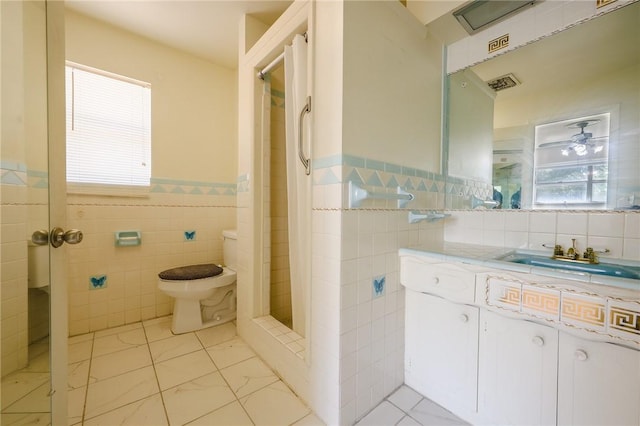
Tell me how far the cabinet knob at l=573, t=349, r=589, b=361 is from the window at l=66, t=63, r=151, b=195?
2.76 m

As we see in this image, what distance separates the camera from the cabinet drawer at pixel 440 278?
3.70 feet

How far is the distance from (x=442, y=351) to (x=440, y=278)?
386mm

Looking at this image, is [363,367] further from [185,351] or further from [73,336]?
[73,336]

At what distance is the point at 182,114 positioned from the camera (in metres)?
2.24

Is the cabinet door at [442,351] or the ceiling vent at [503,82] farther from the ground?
the ceiling vent at [503,82]

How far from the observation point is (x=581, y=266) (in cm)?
114

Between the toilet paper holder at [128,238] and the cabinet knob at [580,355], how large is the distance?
270 cm

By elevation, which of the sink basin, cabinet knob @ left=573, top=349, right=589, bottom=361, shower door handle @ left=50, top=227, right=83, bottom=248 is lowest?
cabinet knob @ left=573, top=349, right=589, bottom=361

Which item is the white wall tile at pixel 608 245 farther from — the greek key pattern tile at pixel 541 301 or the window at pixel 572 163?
the greek key pattern tile at pixel 541 301

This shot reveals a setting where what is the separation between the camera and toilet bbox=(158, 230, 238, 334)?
6.06ft

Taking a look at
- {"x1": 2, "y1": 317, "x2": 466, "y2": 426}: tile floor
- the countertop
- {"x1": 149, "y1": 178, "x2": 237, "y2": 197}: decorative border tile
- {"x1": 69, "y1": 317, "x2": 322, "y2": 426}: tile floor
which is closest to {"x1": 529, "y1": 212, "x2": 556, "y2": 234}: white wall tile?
the countertop

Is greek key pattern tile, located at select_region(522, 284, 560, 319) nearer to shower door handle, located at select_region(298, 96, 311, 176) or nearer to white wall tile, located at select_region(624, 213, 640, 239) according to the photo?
white wall tile, located at select_region(624, 213, 640, 239)

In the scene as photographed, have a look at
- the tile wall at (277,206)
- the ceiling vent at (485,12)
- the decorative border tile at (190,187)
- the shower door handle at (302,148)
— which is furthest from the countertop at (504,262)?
the decorative border tile at (190,187)

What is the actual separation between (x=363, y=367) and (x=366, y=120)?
1174 mm
